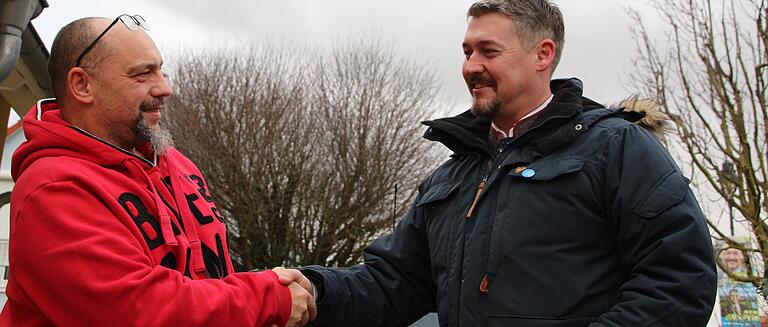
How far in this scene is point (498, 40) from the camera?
2502mm

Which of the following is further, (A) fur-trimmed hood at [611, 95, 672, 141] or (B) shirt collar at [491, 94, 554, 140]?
(B) shirt collar at [491, 94, 554, 140]

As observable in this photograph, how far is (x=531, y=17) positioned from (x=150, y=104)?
137cm

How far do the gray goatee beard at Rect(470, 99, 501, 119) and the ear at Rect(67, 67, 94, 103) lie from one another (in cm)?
131

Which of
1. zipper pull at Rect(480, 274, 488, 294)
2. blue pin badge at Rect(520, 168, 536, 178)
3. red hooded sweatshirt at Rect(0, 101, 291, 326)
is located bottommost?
red hooded sweatshirt at Rect(0, 101, 291, 326)

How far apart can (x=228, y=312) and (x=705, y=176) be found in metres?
6.61

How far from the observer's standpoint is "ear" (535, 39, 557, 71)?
2521 mm

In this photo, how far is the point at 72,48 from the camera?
2.29 m

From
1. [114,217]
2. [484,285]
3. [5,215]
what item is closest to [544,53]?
[484,285]

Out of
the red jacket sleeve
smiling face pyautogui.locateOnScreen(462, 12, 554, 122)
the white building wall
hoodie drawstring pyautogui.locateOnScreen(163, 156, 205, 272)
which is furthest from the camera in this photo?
the white building wall

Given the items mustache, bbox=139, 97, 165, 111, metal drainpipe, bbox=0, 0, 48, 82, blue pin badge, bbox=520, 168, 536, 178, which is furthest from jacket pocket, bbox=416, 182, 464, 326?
metal drainpipe, bbox=0, 0, 48, 82

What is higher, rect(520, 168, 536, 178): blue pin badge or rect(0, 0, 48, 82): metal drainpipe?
rect(520, 168, 536, 178): blue pin badge

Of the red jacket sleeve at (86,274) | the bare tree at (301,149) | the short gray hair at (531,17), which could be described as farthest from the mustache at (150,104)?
the bare tree at (301,149)

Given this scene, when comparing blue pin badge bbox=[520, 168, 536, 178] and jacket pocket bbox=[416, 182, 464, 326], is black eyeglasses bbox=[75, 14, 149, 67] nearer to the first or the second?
jacket pocket bbox=[416, 182, 464, 326]

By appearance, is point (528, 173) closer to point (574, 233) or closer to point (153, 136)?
point (574, 233)
